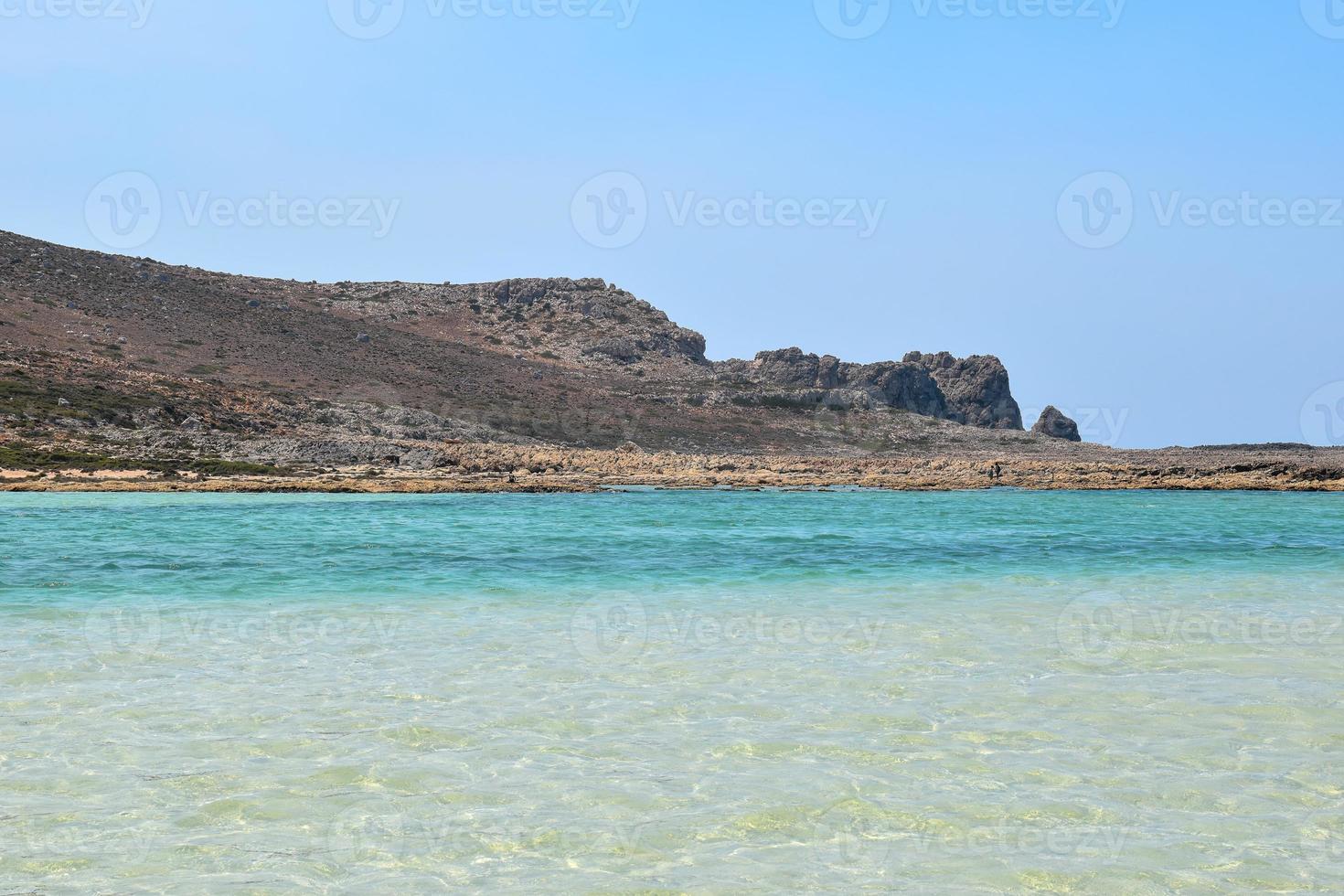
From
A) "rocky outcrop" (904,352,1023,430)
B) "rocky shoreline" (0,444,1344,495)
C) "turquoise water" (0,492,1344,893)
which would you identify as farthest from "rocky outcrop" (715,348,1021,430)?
"turquoise water" (0,492,1344,893)

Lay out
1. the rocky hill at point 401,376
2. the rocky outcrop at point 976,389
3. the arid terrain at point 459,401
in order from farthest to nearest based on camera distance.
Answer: the rocky outcrop at point 976,389
the rocky hill at point 401,376
the arid terrain at point 459,401

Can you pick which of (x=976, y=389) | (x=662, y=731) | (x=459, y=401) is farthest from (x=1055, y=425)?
(x=662, y=731)

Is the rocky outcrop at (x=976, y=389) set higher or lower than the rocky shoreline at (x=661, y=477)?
higher

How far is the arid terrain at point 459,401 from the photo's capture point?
53969 millimetres

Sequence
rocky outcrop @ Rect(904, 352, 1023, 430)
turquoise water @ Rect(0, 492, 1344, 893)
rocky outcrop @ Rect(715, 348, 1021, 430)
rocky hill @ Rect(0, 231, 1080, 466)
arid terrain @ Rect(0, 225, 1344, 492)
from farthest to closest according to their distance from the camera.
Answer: rocky outcrop @ Rect(904, 352, 1023, 430) → rocky outcrop @ Rect(715, 348, 1021, 430) → rocky hill @ Rect(0, 231, 1080, 466) → arid terrain @ Rect(0, 225, 1344, 492) → turquoise water @ Rect(0, 492, 1344, 893)

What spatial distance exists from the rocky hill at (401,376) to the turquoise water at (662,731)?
4262cm

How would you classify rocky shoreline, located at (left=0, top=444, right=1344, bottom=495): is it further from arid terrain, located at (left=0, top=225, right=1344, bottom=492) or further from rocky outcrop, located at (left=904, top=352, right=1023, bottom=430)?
rocky outcrop, located at (left=904, top=352, right=1023, bottom=430)

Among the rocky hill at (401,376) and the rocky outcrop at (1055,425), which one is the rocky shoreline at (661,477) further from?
the rocky outcrop at (1055,425)

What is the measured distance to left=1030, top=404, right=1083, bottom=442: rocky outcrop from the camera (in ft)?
452

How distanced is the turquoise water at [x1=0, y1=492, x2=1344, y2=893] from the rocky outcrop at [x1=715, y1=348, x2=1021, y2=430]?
336 feet

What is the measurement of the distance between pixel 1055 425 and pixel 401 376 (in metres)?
87.3

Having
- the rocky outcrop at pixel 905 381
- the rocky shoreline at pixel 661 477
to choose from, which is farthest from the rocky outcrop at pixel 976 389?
the rocky shoreline at pixel 661 477

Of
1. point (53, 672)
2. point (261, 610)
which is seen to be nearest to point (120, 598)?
point (261, 610)

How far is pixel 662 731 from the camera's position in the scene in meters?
8.52
